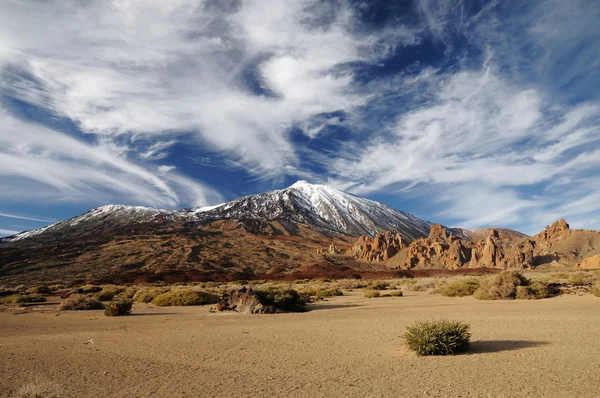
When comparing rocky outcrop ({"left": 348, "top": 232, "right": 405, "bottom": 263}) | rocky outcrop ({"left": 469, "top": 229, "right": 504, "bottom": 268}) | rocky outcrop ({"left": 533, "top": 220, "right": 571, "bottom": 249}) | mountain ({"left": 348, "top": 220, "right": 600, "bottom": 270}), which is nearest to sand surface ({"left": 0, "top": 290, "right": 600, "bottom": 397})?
mountain ({"left": 348, "top": 220, "right": 600, "bottom": 270})

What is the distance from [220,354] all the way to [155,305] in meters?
16.2

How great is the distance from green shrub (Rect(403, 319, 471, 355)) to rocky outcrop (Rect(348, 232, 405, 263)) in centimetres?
9721

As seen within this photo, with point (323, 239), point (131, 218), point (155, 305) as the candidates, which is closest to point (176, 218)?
point (131, 218)

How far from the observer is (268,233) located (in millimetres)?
144625

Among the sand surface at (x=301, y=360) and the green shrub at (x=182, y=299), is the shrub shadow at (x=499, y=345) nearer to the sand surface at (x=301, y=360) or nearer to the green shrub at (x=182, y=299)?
the sand surface at (x=301, y=360)

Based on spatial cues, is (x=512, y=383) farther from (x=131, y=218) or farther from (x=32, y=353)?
(x=131, y=218)

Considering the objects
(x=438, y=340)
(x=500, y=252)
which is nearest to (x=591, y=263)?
(x=500, y=252)

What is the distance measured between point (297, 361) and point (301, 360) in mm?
121

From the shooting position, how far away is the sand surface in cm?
580

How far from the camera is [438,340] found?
7.96 m

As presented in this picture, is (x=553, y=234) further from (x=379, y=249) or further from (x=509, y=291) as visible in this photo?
(x=509, y=291)

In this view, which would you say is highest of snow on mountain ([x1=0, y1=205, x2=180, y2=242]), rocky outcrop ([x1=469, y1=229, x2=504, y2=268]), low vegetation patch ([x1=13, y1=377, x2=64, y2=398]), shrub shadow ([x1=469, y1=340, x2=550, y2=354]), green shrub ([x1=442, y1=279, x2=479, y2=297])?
snow on mountain ([x1=0, y1=205, x2=180, y2=242])

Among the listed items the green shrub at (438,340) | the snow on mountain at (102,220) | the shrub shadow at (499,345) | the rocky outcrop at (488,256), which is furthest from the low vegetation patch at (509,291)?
the snow on mountain at (102,220)

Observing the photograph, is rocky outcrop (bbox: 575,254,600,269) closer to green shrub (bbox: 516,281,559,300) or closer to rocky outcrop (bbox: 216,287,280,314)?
green shrub (bbox: 516,281,559,300)
